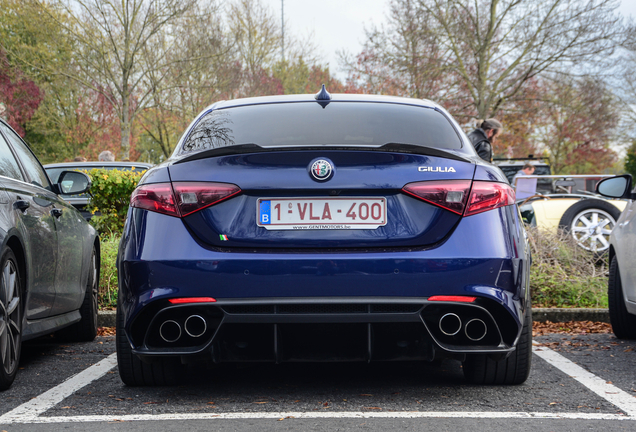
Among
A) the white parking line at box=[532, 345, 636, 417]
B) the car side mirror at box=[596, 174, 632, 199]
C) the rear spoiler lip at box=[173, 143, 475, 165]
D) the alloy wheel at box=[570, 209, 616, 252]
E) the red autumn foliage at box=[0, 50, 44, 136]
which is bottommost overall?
the white parking line at box=[532, 345, 636, 417]

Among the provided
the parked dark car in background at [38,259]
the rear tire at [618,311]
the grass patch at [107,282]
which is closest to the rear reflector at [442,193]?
the parked dark car in background at [38,259]

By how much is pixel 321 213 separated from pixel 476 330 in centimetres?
89

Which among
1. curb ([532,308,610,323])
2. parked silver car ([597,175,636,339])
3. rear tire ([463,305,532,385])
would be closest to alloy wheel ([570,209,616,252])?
curb ([532,308,610,323])

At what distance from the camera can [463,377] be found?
4.38 metres

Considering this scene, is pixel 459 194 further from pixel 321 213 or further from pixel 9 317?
pixel 9 317

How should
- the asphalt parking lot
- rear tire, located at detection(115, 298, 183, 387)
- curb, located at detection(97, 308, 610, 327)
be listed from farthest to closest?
curb, located at detection(97, 308, 610, 327), rear tire, located at detection(115, 298, 183, 387), the asphalt parking lot

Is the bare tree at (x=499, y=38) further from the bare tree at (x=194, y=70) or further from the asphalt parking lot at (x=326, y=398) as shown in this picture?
the asphalt parking lot at (x=326, y=398)

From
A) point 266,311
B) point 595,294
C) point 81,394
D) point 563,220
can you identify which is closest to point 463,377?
point 266,311

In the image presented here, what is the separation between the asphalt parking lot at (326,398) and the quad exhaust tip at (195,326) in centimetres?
37

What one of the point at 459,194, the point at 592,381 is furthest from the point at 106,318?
the point at 459,194

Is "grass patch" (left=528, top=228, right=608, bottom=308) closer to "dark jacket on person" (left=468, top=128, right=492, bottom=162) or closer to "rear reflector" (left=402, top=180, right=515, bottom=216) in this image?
"dark jacket on person" (left=468, top=128, right=492, bottom=162)

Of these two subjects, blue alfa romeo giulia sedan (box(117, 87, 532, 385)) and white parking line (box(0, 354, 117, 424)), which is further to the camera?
white parking line (box(0, 354, 117, 424))

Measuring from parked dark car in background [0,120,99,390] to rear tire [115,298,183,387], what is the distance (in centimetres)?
62

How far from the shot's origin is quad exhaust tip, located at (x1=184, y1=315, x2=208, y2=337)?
3.51 m
